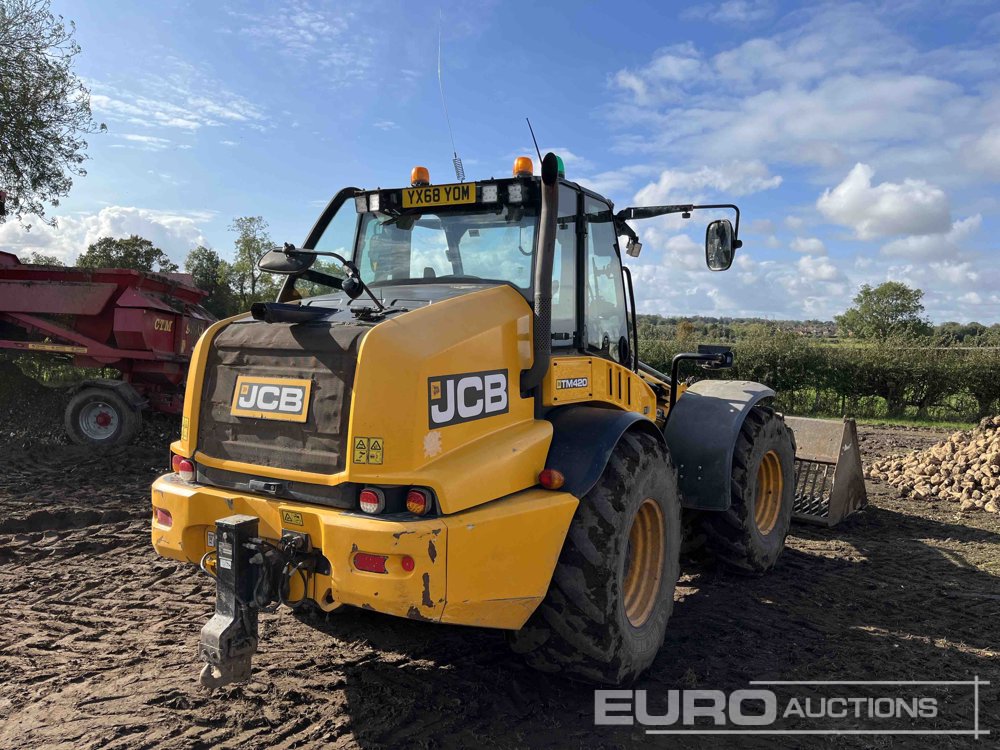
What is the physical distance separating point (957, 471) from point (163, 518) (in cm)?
862

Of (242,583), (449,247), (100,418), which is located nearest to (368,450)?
(242,583)

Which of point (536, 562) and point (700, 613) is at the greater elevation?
point (536, 562)

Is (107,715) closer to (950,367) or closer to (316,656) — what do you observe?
(316,656)

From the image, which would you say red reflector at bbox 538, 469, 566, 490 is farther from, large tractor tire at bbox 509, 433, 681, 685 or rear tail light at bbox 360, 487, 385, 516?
rear tail light at bbox 360, 487, 385, 516

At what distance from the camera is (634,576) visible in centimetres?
383

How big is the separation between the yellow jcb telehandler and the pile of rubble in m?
5.62

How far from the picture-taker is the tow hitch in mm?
2879

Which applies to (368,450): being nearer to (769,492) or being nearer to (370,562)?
(370,562)

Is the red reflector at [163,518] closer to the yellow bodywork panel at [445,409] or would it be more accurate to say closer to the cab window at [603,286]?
the yellow bodywork panel at [445,409]

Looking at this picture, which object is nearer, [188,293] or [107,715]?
[107,715]

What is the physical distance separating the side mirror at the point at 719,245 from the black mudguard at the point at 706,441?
3.57 feet

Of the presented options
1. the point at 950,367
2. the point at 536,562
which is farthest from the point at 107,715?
the point at 950,367

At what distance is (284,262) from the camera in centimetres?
334

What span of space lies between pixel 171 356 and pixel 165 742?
24.6ft
